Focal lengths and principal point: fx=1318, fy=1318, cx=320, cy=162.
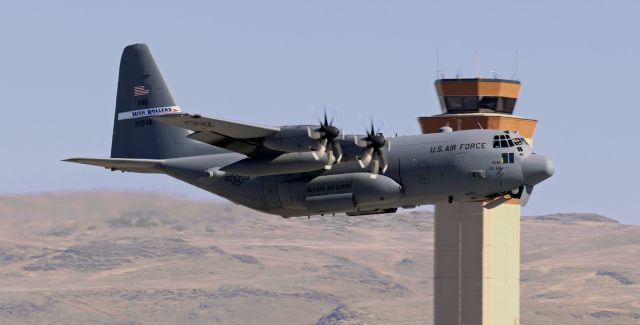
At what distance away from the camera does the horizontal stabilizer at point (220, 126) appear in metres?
51.6

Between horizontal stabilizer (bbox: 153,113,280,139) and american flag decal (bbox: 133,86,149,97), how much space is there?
10995mm

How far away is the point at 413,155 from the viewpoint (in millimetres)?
55094

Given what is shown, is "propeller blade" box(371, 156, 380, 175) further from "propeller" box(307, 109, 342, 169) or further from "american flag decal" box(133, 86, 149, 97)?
"american flag decal" box(133, 86, 149, 97)

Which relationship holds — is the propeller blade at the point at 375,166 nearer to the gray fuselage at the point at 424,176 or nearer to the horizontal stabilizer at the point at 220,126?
the gray fuselage at the point at 424,176

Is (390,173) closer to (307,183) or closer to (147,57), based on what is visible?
(307,183)

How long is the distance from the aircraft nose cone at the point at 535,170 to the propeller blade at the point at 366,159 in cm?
633

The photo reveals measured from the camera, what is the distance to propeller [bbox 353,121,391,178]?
54.1 meters

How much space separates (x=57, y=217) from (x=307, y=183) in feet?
97.7

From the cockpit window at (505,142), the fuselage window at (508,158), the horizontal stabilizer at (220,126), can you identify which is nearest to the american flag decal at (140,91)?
the horizontal stabilizer at (220,126)

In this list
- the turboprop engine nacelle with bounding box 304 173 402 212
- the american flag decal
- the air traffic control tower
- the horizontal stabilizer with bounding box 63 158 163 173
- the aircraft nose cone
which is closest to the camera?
the aircraft nose cone

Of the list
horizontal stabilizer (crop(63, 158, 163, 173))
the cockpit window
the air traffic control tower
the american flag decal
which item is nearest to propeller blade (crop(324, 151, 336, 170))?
the cockpit window

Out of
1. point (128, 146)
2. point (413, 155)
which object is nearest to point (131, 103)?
point (128, 146)

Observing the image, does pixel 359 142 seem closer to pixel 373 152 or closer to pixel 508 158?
pixel 373 152

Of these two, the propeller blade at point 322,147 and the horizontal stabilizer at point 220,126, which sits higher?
the horizontal stabilizer at point 220,126
